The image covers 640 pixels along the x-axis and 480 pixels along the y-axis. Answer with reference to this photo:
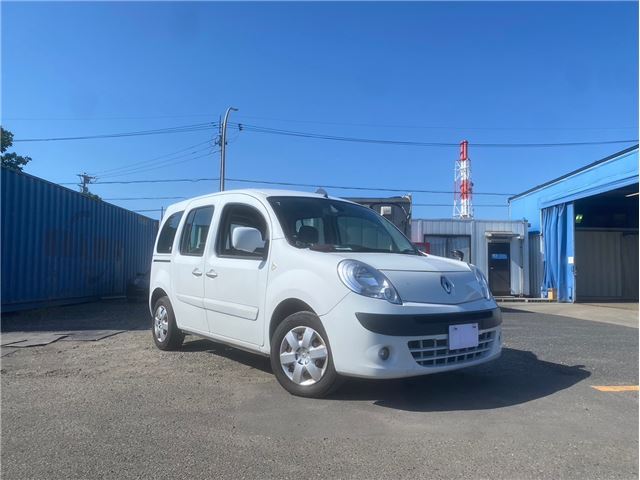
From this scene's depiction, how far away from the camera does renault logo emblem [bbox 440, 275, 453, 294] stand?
14.7ft

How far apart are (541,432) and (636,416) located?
108cm

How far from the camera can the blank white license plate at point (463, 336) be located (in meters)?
4.32

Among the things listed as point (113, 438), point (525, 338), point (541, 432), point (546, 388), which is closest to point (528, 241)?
point (525, 338)

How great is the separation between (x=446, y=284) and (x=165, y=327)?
3.86 m

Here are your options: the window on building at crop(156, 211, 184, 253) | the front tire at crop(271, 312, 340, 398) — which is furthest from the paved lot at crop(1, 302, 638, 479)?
the window on building at crop(156, 211, 184, 253)

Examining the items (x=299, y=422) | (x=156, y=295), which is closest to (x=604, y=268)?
(x=156, y=295)

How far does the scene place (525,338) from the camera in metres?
8.41

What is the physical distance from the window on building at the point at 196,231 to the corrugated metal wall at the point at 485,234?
15.0 m

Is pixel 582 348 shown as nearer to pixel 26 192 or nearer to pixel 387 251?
pixel 387 251

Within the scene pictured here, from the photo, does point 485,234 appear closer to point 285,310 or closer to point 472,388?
point 472,388

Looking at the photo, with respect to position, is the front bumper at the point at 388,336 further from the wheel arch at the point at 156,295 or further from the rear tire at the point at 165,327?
the wheel arch at the point at 156,295

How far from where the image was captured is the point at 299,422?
393 cm

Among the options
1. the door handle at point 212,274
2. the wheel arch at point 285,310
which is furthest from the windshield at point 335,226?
the door handle at point 212,274

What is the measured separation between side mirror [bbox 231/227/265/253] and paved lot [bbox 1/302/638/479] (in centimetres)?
134
